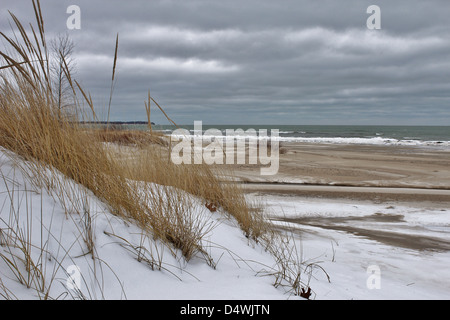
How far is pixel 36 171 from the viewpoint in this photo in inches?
82.2

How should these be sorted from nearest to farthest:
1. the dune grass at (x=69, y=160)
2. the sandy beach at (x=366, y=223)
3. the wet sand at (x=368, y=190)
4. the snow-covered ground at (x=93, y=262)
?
1. the snow-covered ground at (x=93, y=262)
2. the dune grass at (x=69, y=160)
3. the sandy beach at (x=366, y=223)
4. the wet sand at (x=368, y=190)

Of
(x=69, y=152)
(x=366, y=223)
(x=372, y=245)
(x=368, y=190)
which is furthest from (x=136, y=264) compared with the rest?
(x=368, y=190)

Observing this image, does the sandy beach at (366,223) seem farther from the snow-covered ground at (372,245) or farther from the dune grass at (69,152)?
the dune grass at (69,152)

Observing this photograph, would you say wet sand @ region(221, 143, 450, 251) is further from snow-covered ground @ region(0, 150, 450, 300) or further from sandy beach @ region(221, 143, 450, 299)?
snow-covered ground @ region(0, 150, 450, 300)

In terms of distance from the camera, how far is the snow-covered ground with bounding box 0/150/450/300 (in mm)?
1556

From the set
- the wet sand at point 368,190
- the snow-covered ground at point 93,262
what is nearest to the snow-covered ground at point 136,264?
the snow-covered ground at point 93,262

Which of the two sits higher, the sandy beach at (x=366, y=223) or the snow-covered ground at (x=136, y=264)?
the snow-covered ground at (x=136, y=264)

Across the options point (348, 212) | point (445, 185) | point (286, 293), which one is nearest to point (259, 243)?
point (286, 293)

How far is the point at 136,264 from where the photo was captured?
1.86 metres

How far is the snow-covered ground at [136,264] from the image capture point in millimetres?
1556

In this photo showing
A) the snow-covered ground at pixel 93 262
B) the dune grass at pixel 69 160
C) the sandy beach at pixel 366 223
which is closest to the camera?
the snow-covered ground at pixel 93 262

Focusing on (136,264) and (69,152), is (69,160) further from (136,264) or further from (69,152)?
(136,264)

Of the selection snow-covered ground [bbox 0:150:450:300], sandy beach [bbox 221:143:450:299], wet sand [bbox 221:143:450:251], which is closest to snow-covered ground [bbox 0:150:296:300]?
snow-covered ground [bbox 0:150:450:300]
